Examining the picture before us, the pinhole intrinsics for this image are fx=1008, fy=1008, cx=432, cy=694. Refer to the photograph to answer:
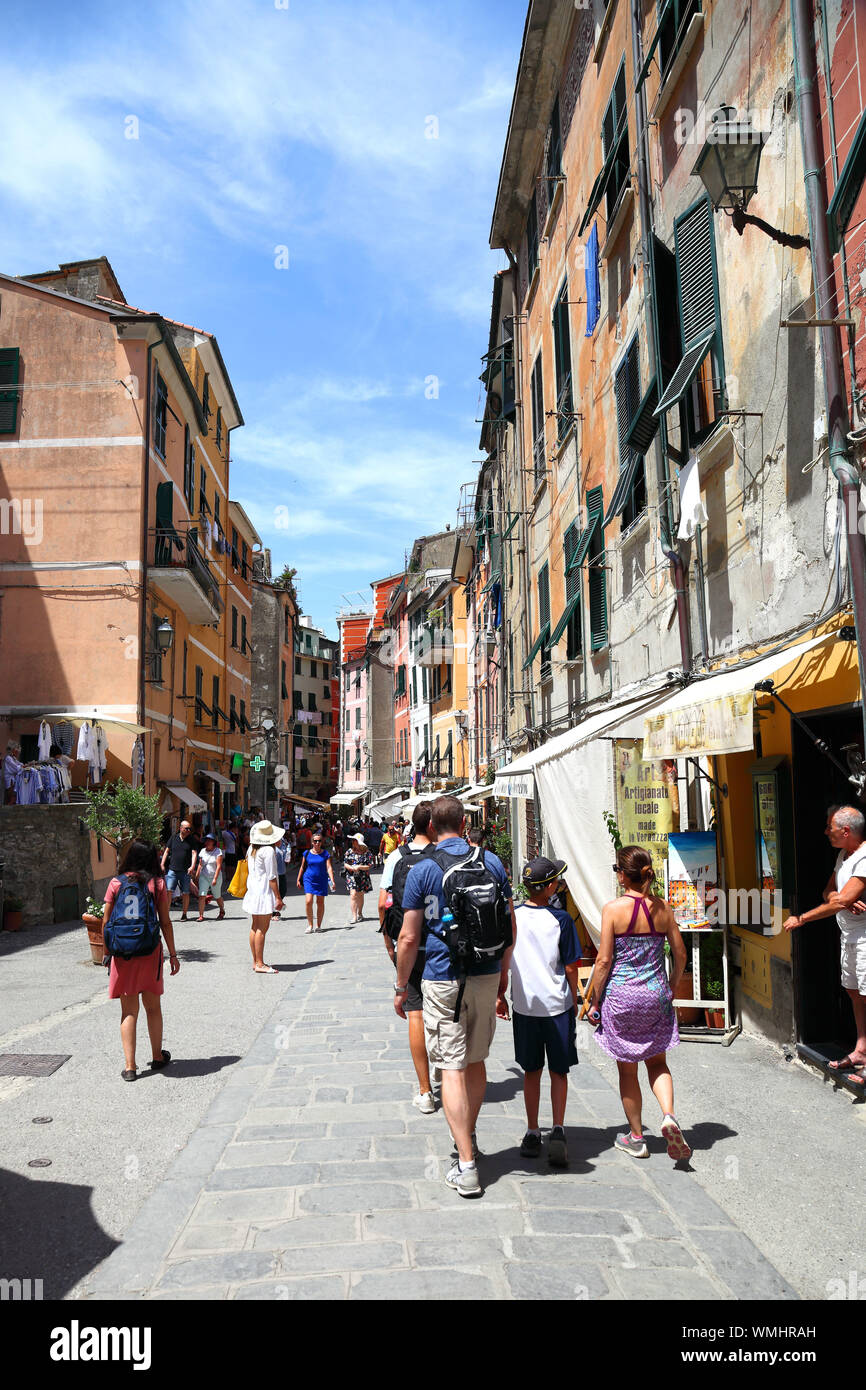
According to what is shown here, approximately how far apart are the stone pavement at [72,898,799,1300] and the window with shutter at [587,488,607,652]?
24.0 ft

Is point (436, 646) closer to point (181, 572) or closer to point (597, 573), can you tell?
point (181, 572)

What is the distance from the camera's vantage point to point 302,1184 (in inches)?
187

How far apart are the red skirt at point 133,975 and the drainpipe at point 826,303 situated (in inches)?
192

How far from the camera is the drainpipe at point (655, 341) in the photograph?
30.0ft

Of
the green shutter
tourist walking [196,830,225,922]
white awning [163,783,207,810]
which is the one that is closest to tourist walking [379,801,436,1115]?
tourist walking [196,830,225,922]

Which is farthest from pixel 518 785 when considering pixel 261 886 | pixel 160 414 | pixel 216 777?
pixel 216 777

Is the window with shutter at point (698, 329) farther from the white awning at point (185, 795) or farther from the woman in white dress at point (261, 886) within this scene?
the white awning at point (185, 795)

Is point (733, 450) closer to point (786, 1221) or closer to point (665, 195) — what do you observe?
point (665, 195)

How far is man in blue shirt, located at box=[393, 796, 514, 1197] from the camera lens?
488 cm

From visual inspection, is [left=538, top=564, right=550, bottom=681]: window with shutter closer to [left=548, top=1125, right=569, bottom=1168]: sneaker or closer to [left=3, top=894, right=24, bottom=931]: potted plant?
[left=3, top=894, right=24, bottom=931]: potted plant

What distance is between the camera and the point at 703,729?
21.2 feet

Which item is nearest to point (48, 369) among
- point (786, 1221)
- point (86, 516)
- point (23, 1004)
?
point (86, 516)

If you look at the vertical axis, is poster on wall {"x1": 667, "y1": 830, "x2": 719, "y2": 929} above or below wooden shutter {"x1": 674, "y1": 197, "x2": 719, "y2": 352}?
below

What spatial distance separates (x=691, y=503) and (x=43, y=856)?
12.9m
